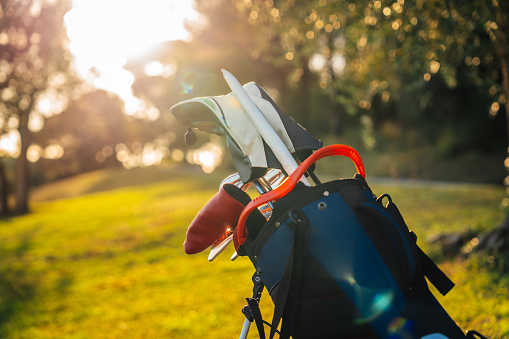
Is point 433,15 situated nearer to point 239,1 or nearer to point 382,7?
point 382,7

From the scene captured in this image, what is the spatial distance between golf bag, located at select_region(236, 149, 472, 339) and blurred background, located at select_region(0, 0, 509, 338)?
1134 millimetres

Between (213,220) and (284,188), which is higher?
(284,188)

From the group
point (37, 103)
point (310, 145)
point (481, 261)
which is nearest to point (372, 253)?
point (310, 145)

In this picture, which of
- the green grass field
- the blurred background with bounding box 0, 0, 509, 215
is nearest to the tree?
the blurred background with bounding box 0, 0, 509, 215

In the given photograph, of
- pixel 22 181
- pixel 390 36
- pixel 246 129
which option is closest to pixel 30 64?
pixel 22 181

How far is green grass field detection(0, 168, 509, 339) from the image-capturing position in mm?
5188

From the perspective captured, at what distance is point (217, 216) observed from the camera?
2.19m

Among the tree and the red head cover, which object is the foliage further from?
the tree

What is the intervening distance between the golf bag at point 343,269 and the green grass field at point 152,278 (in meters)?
2.47

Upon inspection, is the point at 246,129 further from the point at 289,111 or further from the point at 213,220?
the point at 289,111

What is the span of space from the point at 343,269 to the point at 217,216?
0.69 m

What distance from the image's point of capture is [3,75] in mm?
21484

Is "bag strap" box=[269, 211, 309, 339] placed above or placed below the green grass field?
above

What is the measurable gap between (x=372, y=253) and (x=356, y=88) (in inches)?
247
